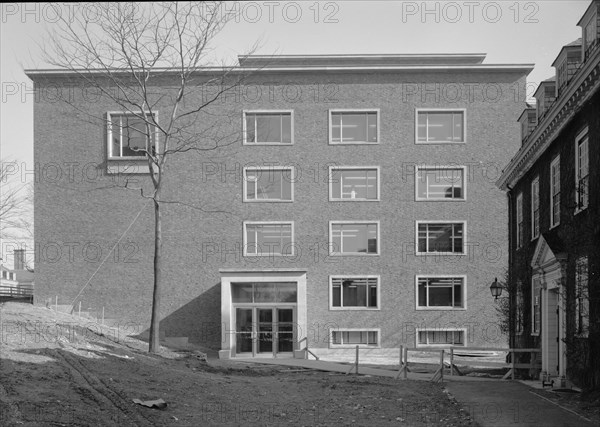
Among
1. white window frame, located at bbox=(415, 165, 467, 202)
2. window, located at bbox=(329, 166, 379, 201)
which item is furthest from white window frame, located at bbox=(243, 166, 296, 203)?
white window frame, located at bbox=(415, 165, 467, 202)

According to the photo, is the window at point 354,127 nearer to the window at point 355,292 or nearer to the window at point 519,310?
the window at point 355,292

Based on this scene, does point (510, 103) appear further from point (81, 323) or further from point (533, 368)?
point (81, 323)

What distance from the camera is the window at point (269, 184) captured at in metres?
40.4

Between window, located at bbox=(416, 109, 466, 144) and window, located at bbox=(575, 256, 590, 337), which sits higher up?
window, located at bbox=(416, 109, 466, 144)

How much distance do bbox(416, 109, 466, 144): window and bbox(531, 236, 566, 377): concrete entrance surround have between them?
18474 mm

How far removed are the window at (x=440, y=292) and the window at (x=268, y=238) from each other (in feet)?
21.5

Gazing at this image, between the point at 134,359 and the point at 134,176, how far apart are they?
64.2ft

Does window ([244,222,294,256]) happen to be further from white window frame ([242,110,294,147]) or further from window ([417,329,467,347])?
window ([417,329,467,347])

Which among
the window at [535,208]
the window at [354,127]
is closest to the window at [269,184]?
the window at [354,127]

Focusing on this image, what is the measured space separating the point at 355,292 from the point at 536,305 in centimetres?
1623

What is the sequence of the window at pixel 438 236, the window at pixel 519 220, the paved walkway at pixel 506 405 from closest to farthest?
the paved walkway at pixel 506 405
the window at pixel 519 220
the window at pixel 438 236

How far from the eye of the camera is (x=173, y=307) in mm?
39969

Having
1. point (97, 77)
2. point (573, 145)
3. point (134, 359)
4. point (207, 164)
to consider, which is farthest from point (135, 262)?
point (573, 145)

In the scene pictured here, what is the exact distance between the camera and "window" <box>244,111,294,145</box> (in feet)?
133
